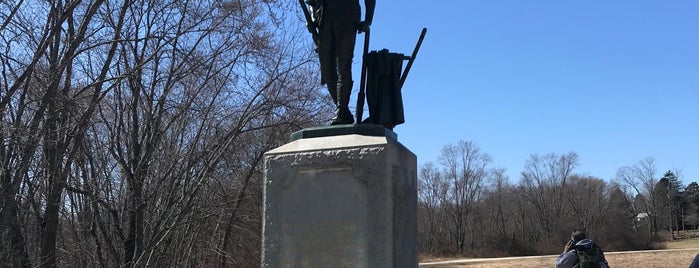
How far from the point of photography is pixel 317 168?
14.5ft

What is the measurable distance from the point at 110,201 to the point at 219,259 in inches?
183

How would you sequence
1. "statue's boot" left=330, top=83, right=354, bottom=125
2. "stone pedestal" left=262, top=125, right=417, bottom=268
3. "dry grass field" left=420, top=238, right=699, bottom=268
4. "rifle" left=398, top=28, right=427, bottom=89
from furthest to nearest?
"dry grass field" left=420, top=238, right=699, bottom=268 → "rifle" left=398, top=28, right=427, bottom=89 → "statue's boot" left=330, top=83, right=354, bottom=125 → "stone pedestal" left=262, top=125, right=417, bottom=268

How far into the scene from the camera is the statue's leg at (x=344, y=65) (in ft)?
15.7

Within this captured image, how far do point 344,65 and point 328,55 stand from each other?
187 millimetres

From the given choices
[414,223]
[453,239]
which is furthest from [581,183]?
[414,223]

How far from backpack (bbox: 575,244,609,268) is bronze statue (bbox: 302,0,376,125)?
3.19 m

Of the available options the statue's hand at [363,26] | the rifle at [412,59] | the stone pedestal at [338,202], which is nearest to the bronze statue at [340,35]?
the statue's hand at [363,26]

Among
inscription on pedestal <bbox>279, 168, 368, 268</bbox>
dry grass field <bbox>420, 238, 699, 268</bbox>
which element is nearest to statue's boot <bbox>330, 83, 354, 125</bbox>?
inscription on pedestal <bbox>279, 168, 368, 268</bbox>

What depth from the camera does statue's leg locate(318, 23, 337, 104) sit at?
16.0 ft

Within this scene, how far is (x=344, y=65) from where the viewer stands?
15.8 ft

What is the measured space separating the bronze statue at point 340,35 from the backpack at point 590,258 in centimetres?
319

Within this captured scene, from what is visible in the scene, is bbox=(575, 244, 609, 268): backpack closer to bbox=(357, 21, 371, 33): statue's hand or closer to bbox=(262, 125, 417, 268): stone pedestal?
bbox=(262, 125, 417, 268): stone pedestal

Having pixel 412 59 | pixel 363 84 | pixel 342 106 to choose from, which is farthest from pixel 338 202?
pixel 412 59

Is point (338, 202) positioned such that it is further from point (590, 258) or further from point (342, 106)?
point (590, 258)
